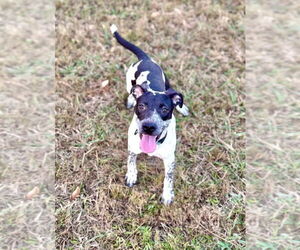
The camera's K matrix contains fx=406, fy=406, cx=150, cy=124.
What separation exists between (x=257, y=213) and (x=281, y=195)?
0.31 meters

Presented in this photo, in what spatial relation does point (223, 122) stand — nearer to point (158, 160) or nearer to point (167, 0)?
point (158, 160)

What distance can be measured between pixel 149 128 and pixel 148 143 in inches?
8.6

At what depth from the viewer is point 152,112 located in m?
3.41

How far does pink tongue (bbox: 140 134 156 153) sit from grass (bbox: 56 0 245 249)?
59cm

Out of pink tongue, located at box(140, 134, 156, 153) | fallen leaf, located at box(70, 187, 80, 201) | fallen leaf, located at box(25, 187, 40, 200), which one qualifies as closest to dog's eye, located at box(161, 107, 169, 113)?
pink tongue, located at box(140, 134, 156, 153)

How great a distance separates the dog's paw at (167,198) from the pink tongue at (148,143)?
Result: 552mm

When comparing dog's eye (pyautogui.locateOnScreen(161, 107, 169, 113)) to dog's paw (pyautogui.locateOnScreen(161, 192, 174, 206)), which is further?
dog's paw (pyautogui.locateOnScreen(161, 192, 174, 206))

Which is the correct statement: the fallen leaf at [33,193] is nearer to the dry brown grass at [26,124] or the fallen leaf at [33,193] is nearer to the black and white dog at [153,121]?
the dry brown grass at [26,124]

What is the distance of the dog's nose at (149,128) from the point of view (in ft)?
11.0

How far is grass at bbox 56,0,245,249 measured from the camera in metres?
3.73

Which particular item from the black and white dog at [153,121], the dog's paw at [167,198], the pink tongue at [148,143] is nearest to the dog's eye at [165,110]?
the black and white dog at [153,121]

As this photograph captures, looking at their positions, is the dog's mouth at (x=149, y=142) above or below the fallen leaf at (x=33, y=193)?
above

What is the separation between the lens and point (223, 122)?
4664 millimetres

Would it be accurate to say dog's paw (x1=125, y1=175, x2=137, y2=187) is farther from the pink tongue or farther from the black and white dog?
the pink tongue
